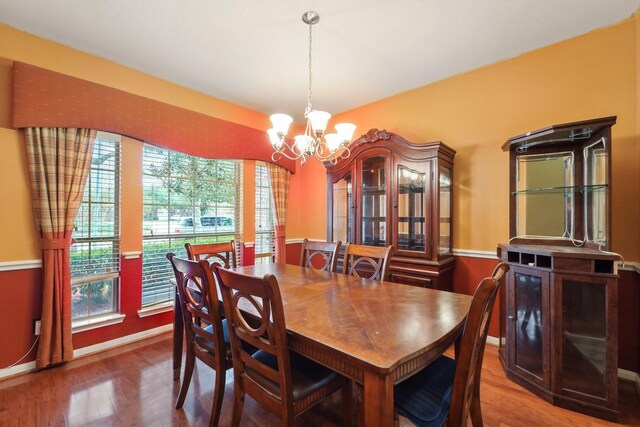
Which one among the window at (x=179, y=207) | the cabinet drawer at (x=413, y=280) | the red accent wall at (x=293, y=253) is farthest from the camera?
the red accent wall at (x=293, y=253)

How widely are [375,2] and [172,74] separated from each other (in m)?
2.04

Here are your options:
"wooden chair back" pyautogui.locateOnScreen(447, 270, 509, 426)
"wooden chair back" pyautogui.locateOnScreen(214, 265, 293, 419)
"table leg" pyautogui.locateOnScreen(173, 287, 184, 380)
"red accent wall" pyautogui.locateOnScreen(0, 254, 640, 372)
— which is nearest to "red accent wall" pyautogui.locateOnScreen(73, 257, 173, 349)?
"red accent wall" pyautogui.locateOnScreen(0, 254, 640, 372)

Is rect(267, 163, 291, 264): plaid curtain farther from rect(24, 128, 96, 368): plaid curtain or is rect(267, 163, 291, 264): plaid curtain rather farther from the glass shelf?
the glass shelf

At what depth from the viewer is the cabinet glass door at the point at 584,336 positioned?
66.6 inches

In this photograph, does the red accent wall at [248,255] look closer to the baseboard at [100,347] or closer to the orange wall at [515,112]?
the baseboard at [100,347]

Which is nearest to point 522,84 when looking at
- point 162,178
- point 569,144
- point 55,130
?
point 569,144

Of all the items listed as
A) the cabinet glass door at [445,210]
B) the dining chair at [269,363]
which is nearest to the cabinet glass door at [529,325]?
the cabinet glass door at [445,210]

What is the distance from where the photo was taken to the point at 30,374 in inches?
84.0

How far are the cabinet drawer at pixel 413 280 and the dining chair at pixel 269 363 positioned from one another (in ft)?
4.31

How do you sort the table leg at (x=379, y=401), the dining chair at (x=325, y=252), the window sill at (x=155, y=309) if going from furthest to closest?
the window sill at (x=155, y=309)
the dining chair at (x=325, y=252)
the table leg at (x=379, y=401)

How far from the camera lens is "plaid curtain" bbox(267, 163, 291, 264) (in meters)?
3.78

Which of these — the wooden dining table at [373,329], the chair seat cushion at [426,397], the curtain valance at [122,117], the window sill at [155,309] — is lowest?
the window sill at [155,309]

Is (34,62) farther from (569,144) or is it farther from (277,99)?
(569,144)

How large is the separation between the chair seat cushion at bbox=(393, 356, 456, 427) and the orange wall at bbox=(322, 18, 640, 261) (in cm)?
172
